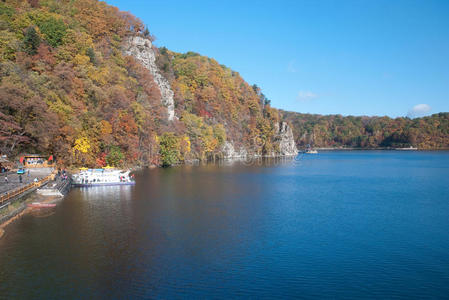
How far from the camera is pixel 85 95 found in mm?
63969

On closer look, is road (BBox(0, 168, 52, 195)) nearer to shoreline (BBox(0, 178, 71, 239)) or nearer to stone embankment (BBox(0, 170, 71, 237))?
stone embankment (BBox(0, 170, 71, 237))

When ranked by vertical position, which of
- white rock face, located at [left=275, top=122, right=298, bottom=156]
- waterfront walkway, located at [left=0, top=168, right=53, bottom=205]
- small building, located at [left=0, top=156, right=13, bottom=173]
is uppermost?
white rock face, located at [left=275, top=122, right=298, bottom=156]

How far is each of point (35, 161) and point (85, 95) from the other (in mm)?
16022

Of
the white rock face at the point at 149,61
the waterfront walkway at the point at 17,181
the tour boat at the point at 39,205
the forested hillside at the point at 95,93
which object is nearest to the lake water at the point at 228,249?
the tour boat at the point at 39,205

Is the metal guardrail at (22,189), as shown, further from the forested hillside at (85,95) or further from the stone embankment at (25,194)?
the forested hillside at (85,95)

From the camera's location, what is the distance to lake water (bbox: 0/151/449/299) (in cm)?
1858

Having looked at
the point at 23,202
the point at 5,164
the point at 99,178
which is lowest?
the point at 23,202

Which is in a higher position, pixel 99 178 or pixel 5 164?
pixel 5 164

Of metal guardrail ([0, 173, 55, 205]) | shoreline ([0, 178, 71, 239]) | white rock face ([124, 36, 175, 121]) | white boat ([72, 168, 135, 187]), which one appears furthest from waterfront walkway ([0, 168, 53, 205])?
white rock face ([124, 36, 175, 121])

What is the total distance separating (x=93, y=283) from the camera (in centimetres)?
1895

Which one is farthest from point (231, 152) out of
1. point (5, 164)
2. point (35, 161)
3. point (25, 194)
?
point (25, 194)

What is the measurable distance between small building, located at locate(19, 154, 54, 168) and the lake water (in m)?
14.0

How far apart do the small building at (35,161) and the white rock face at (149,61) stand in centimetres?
4707

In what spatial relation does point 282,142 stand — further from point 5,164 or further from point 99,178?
→ point 5,164
